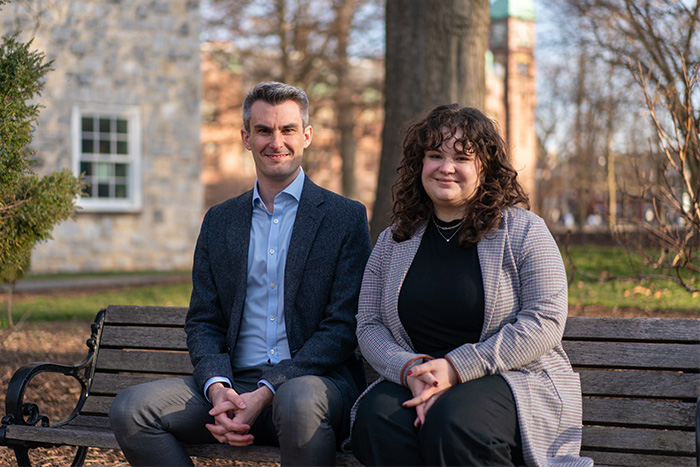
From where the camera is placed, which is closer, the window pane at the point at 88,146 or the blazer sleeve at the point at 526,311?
the blazer sleeve at the point at 526,311

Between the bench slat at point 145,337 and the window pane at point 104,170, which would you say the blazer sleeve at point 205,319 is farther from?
the window pane at point 104,170

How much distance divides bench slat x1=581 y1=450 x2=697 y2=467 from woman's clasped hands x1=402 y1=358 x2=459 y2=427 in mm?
849

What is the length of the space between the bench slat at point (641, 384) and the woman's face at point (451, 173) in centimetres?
102

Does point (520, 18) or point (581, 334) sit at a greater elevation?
point (520, 18)

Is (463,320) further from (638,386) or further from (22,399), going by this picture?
(22,399)

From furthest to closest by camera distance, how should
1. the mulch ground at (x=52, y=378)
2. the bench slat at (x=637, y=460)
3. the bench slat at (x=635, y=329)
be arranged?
the mulch ground at (x=52, y=378), the bench slat at (x=635, y=329), the bench slat at (x=637, y=460)

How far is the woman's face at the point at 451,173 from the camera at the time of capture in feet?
11.0

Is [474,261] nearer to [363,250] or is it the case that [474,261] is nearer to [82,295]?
[363,250]

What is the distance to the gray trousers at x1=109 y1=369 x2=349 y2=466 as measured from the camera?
3148 millimetres

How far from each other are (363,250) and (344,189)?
19818 mm

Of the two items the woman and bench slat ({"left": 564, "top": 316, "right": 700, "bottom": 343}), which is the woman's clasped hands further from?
bench slat ({"left": 564, "top": 316, "right": 700, "bottom": 343})

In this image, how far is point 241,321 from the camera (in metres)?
3.70

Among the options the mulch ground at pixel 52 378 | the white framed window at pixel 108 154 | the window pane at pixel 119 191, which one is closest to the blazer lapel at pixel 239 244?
the mulch ground at pixel 52 378

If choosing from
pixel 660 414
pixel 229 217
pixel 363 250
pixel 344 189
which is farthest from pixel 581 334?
pixel 344 189
